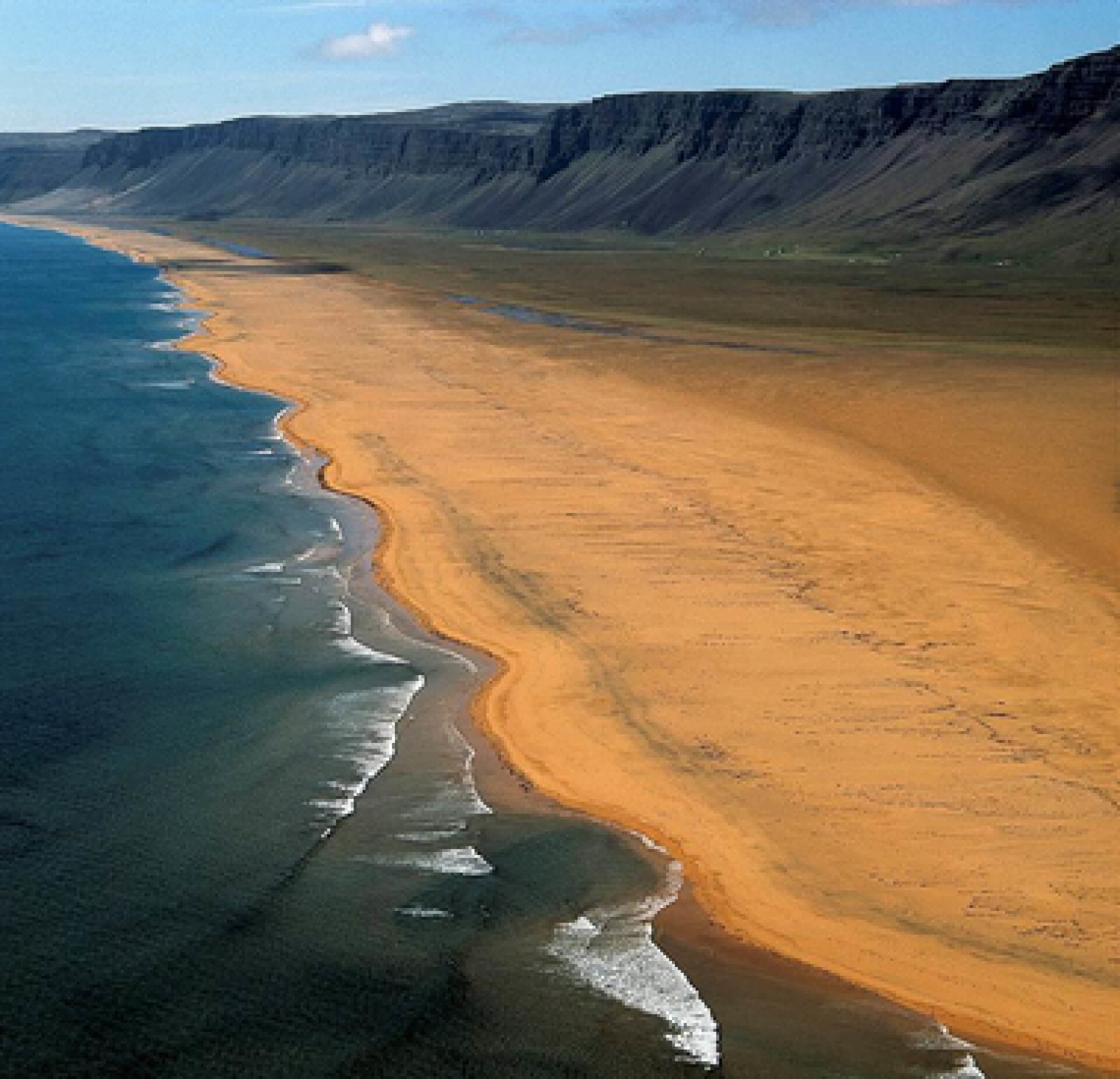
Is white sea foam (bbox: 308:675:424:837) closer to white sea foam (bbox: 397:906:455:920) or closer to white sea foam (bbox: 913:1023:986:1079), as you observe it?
white sea foam (bbox: 397:906:455:920)

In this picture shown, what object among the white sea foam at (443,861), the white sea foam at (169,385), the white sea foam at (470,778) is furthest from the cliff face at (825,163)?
the white sea foam at (443,861)

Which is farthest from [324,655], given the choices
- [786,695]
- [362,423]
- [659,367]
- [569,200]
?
[569,200]

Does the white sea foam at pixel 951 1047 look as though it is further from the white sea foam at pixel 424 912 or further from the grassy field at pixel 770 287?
the grassy field at pixel 770 287

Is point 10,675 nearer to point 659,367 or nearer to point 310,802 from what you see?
point 310,802

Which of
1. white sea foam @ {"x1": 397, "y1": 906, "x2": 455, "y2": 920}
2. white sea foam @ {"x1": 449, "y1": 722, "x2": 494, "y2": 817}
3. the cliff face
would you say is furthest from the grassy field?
white sea foam @ {"x1": 397, "y1": 906, "x2": 455, "y2": 920}

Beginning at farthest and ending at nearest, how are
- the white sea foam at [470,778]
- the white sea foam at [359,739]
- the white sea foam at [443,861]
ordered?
the white sea foam at [359,739] < the white sea foam at [470,778] < the white sea foam at [443,861]

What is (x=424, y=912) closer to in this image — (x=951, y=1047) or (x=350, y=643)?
(x=951, y=1047)

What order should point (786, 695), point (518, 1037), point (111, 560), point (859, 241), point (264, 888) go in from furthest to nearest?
point (859, 241), point (111, 560), point (786, 695), point (264, 888), point (518, 1037)
